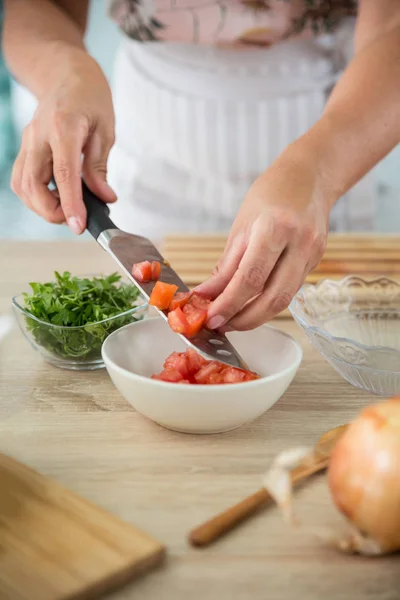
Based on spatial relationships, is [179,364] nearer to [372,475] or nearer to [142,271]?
[142,271]

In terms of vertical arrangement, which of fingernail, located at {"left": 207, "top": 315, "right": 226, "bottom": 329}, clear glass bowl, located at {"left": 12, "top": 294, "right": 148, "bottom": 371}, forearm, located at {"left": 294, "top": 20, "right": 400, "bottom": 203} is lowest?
clear glass bowl, located at {"left": 12, "top": 294, "right": 148, "bottom": 371}

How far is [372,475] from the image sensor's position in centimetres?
71

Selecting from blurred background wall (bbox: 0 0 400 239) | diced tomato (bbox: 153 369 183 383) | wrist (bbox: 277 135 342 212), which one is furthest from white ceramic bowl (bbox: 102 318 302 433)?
blurred background wall (bbox: 0 0 400 239)

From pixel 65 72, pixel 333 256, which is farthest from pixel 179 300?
pixel 333 256

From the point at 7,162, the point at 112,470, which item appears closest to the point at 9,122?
the point at 7,162

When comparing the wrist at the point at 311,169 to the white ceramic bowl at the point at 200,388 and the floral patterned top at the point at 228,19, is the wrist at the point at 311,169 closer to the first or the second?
the white ceramic bowl at the point at 200,388

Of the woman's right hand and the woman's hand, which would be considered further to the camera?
the woman's right hand

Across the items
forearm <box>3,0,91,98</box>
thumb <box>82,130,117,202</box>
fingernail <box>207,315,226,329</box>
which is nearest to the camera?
fingernail <box>207,315,226,329</box>

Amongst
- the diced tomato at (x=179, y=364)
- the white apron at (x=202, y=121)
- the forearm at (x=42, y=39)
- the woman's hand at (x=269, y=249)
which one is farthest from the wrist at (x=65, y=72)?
the diced tomato at (x=179, y=364)

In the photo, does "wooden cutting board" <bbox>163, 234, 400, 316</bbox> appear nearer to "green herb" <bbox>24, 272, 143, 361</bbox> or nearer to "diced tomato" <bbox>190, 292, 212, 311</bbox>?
"green herb" <bbox>24, 272, 143, 361</bbox>

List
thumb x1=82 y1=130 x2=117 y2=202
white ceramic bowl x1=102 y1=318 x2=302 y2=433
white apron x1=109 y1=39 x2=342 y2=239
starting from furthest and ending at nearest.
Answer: white apron x1=109 y1=39 x2=342 y2=239
thumb x1=82 y1=130 x2=117 y2=202
white ceramic bowl x1=102 y1=318 x2=302 y2=433

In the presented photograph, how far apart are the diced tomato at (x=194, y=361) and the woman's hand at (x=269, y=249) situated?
2.0 inches

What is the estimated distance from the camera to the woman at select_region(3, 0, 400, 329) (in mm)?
1093

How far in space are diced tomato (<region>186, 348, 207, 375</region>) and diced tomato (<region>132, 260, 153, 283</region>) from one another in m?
0.14
